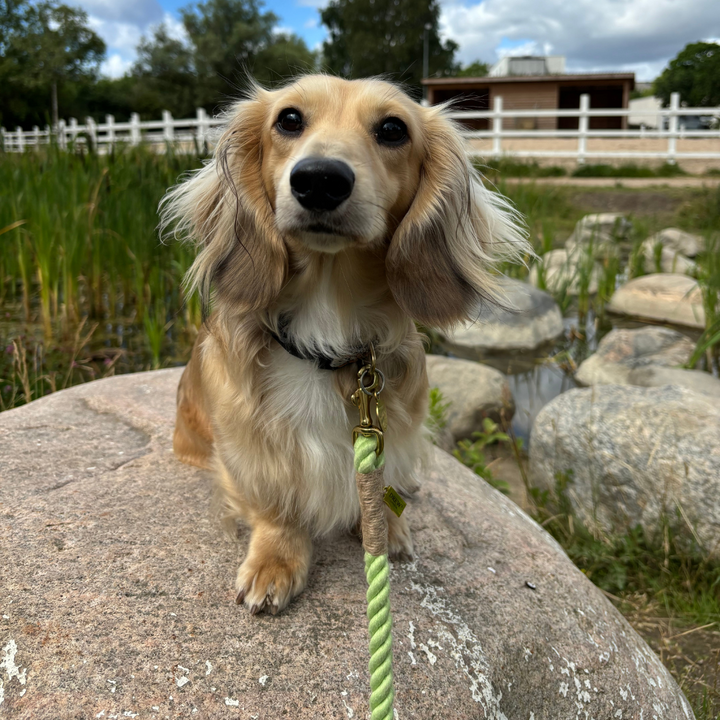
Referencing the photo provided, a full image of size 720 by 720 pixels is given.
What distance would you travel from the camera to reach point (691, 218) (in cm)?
1116

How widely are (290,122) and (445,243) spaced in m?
0.61

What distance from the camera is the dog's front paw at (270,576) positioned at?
1716 mm

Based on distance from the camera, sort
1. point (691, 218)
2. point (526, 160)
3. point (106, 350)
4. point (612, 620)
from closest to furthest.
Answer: point (612, 620) → point (106, 350) → point (691, 218) → point (526, 160)

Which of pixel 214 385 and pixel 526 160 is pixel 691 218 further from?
pixel 214 385

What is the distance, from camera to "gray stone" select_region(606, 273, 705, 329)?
6766mm

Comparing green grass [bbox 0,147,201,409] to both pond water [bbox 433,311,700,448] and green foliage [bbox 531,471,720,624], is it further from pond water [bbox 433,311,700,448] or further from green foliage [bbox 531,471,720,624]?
green foliage [bbox 531,471,720,624]

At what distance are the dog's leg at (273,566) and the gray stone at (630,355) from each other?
4.04 metres

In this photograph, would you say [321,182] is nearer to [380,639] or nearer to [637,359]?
[380,639]

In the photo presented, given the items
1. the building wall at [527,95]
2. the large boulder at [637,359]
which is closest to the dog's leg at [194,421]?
the large boulder at [637,359]

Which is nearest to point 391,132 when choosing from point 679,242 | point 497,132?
point 679,242

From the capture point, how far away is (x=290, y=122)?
190 centimetres

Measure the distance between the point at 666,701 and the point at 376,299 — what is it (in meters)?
1.61

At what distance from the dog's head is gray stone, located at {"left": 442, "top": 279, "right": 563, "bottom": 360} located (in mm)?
4189

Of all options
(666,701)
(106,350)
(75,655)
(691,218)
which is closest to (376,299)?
(75,655)
